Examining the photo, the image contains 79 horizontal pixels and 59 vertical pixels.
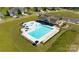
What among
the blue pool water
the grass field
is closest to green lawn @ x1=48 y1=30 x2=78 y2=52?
the grass field

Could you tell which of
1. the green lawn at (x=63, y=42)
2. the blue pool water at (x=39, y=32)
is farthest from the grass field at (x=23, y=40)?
the blue pool water at (x=39, y=32)

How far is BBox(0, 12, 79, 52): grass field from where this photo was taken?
2.73 m

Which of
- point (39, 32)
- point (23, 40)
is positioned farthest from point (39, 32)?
point (23, 40)

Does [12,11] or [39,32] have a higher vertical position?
[12,11]

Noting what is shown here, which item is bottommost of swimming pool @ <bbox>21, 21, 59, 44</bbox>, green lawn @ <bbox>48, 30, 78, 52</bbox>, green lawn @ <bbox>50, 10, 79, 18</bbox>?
green lawn @ <bbox>48, 30, 78, 52</bbox>

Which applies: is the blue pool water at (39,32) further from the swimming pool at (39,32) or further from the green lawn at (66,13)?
the green lawn at (66,13)

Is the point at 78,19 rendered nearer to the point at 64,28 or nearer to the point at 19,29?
the point at 64,28

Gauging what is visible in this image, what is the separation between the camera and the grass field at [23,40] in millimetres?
2727

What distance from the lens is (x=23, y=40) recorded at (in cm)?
275

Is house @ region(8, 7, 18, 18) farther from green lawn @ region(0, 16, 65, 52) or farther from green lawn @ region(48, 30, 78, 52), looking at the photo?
green lawn @ region(48, 30, 78, 52)

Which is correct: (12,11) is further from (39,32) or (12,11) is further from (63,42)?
(63,42)

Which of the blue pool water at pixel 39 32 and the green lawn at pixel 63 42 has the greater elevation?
the blue pool water at pixel 39 32
